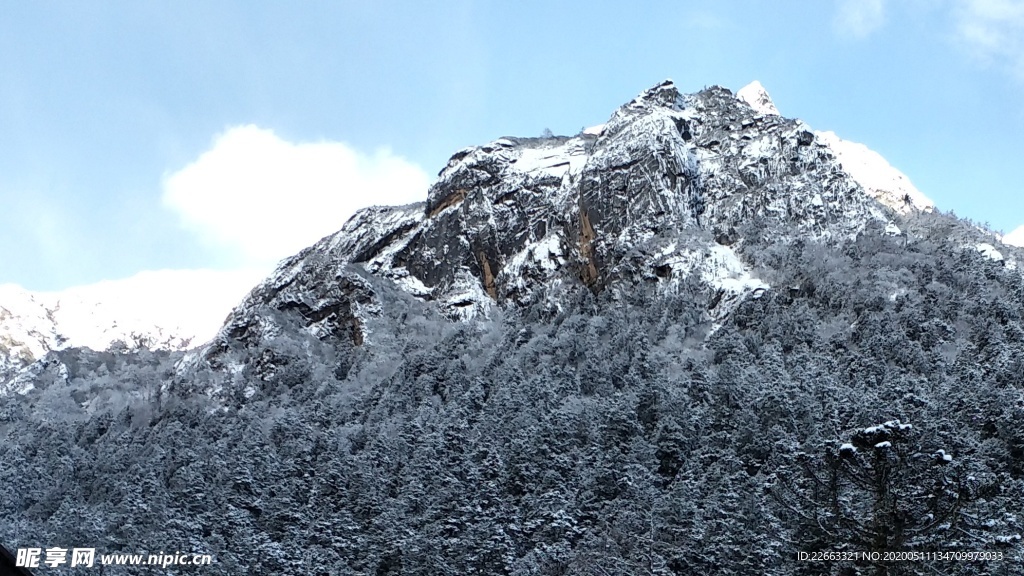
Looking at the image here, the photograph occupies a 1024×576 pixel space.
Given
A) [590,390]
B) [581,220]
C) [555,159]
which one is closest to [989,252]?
[581,220]

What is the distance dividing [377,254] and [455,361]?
44.4 meters

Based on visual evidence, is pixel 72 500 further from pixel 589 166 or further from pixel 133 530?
pixel 589 166

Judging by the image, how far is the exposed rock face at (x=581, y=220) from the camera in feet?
363

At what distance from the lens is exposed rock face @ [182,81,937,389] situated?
111m

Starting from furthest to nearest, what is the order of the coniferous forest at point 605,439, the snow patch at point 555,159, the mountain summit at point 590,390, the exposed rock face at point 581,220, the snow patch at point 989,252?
the snow patch at point 555,159, the exposed rock face at point 581,220, the snow patch at point 989,252, the mountain summit at point 590,390, the coniferous forest at point 605,439

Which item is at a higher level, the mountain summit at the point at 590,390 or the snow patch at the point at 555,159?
the snow patch at the point at 555,159

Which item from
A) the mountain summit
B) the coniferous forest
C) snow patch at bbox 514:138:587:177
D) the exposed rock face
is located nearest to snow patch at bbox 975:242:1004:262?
the mountain summit

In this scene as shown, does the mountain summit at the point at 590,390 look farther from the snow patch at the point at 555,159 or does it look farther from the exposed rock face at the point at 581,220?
the snow patch at the point at 555,159

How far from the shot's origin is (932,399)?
6022 centimetres

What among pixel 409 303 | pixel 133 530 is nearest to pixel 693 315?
pixel 409 303

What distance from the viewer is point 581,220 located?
118312 mm

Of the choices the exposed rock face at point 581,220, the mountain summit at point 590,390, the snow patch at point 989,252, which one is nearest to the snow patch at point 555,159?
the exposed rock face at point 581,220

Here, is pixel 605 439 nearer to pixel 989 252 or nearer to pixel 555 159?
pixel 989 252

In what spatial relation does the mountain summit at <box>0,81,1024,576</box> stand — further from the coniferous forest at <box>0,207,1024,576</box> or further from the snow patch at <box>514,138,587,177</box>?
the snow patch at <box>514,138,587,177</box>
